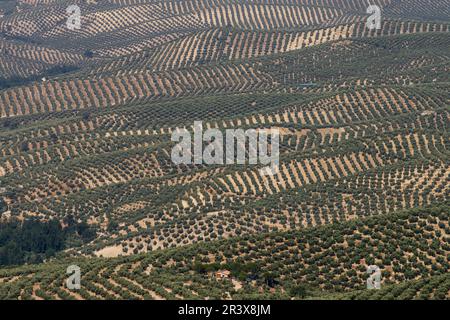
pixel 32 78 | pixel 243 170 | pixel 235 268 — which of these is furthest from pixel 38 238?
pixel 32 78

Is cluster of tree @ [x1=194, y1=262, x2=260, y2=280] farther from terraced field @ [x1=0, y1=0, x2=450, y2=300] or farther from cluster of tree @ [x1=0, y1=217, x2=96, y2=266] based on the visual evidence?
cluster of tree @ [x1=0, y1=217, x2=96, y2=266]

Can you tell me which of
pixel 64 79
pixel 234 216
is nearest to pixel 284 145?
pixel 234 216

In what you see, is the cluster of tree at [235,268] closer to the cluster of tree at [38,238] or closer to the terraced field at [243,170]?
the terraced field at [243,170]

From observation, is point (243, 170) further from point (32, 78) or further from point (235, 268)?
point (32, 78)

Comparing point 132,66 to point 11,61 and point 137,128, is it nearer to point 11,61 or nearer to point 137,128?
point 11,61

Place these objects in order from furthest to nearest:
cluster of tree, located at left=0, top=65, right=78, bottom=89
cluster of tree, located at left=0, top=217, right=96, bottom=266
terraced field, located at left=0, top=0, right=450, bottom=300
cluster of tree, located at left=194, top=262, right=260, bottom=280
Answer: cluster of tree, located at left=0, top=65, right=78, bottom=89, cluster of tree, located at left=0, top=217, right=96, bottom=266, terraced field, located at left=0, top=0, right=450, bottom=300, cluster of tree, located at left=194, top=262, right=260, bottom=280

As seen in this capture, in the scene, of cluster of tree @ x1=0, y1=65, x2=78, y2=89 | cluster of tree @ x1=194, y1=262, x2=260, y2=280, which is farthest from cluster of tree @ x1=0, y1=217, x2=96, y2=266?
cluster of tree @ x1=0, y1=65, x2=78, y2=89
